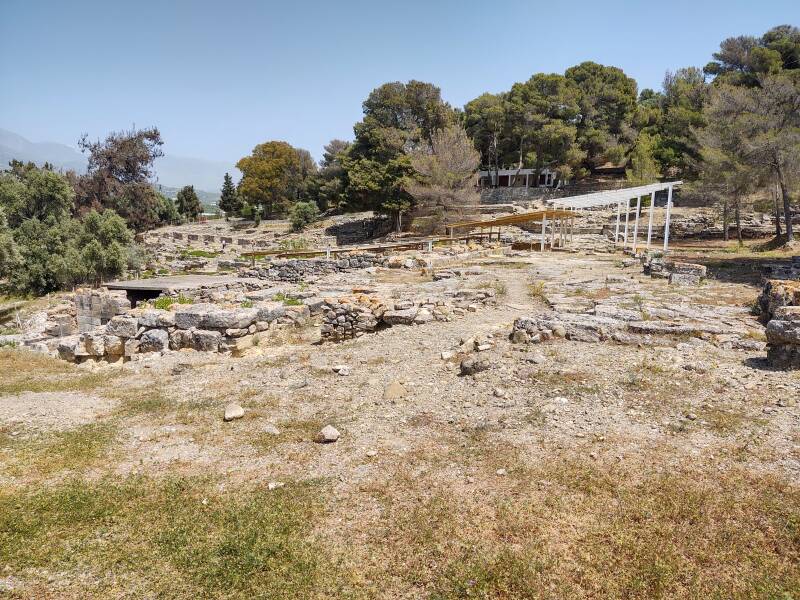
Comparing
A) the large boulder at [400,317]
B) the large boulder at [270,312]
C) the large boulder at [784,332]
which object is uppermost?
the large boulder at [784,332]

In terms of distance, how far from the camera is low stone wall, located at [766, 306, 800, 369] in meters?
7.79

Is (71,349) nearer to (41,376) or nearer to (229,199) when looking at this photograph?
(41,376)

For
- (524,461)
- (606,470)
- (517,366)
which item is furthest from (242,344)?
(606,470)

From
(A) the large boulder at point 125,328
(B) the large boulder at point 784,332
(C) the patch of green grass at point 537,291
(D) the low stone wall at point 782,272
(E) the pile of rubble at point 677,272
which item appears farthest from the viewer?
(E) the pile of rubble at point 677,272

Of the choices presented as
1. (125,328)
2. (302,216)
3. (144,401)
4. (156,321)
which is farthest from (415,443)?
(302,216)

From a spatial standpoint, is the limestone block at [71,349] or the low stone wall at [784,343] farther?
the limestone block at [71,349]

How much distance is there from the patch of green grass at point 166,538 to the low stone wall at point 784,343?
7.74 meters

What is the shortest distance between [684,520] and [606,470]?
37.6 inches

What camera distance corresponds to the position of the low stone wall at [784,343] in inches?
307

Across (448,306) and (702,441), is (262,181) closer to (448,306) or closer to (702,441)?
(448,306)

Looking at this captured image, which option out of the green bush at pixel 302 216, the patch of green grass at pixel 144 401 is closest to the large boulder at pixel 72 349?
the patch of green grass at pixel 144 401

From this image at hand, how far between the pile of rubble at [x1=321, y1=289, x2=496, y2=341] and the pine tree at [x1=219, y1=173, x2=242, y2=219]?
6342cm

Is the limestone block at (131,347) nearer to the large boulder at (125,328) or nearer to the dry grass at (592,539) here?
the large boulder at (125,328)

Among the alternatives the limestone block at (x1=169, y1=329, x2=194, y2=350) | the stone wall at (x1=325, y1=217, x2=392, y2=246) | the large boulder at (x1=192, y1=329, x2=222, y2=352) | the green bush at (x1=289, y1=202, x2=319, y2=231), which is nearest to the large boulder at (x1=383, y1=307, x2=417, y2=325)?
the large boulder at (x1=192, y1=329, x2=222, y2=352)
